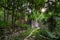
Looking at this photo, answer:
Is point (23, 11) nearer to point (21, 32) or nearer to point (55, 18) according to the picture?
point (21, 32)

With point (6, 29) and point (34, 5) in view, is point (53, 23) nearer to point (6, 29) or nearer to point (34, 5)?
point (34, 5)

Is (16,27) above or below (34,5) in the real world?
below

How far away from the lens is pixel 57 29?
6.23ft

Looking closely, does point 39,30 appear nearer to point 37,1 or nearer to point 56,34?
point 56,34

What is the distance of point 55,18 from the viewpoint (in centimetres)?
191

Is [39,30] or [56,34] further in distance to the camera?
[39,30]

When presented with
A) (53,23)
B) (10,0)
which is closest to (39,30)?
(53,23)

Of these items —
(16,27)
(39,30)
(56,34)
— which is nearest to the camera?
(56,34)

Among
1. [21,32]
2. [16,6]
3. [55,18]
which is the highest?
[16,6]

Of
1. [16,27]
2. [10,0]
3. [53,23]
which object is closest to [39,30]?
→ [53,23]

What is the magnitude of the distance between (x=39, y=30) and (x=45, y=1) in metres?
0.34

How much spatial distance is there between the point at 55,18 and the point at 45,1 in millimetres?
227

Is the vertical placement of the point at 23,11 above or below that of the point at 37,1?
below

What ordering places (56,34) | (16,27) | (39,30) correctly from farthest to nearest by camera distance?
(16,27) → (39,30) → (56,34)
